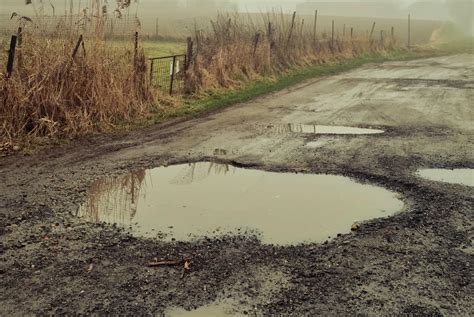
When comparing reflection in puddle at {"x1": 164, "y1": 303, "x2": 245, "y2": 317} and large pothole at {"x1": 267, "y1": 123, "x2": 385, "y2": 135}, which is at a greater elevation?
large pothole at {"x1": 267, "y1": 123, "x2": 385, "y2": 135}

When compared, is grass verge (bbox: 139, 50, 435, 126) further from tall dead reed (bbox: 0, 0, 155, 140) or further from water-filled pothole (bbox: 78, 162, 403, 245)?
water-filled pothole (bbox: 78, 162, 403, 245)

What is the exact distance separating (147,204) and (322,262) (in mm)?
2322

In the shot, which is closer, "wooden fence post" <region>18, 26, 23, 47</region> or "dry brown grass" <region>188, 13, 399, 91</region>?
"wooden fence post" <region>18, 26, 23, 47</region>

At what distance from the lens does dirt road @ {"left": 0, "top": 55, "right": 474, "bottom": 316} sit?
373cm

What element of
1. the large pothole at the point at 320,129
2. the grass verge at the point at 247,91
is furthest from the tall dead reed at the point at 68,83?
the large pothole at the point at 320,129

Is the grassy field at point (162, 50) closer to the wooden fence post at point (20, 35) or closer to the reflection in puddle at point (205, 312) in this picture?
the wooden fence post at point (20, 35)

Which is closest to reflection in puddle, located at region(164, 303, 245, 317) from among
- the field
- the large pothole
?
the field

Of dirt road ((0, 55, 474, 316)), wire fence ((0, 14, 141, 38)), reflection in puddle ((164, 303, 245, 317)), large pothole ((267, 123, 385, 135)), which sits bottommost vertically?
reflection in puddle ((164, 303, 245, 317))

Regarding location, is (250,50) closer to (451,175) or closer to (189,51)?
(189,51)

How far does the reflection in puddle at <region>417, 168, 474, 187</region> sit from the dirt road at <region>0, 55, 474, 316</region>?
0.73 ft

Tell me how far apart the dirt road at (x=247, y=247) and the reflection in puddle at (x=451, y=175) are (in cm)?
22

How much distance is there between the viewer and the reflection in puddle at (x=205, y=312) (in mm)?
3518

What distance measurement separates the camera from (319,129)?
9.74 m

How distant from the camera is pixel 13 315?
3.47 meters
